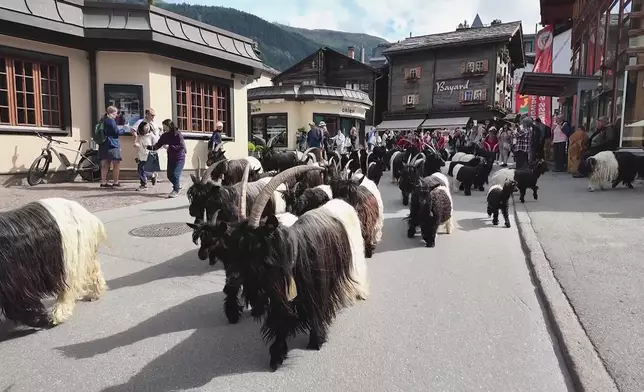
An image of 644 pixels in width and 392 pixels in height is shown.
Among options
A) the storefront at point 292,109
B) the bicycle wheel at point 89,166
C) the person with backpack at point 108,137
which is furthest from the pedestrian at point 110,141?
the storefront at point 292,109

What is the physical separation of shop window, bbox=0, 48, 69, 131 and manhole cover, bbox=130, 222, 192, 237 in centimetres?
571

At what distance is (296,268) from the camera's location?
10.1 ft

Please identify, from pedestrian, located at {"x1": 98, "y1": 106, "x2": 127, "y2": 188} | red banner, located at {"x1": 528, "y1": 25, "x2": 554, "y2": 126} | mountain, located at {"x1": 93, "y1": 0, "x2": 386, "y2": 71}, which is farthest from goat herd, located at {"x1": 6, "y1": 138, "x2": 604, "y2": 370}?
mountain, located at {"x1": 93, "y1": 0, "x2": 386, "y2": 71}

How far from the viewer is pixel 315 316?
3.23 meters

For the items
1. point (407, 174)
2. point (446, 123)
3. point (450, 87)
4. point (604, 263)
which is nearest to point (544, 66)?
point (446, 123)

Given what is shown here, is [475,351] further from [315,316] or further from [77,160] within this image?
[77,160]

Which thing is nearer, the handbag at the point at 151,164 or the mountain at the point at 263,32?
the handbag at the point at 151,164

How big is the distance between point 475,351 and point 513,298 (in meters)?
1.25

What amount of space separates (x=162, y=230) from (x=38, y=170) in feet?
18.1

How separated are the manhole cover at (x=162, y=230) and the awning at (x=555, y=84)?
13.9 metres

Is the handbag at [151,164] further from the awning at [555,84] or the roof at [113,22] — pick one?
the awning at [555,84]

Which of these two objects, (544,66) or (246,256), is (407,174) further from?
(544,66)

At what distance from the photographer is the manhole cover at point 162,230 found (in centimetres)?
674

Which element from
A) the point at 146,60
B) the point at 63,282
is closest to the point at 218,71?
the point at 146,60
